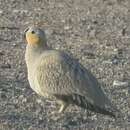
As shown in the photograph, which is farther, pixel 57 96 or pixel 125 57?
pixel 125 57

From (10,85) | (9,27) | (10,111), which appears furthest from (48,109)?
(9,27)

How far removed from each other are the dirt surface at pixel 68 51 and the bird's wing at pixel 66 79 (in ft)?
1.26

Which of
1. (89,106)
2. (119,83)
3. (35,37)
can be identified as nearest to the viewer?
(89,106)

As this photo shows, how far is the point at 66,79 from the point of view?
9633 millimetres

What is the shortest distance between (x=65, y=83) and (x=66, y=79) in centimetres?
5

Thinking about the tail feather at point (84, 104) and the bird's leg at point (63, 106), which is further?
the bird's leg at point (63, 106)

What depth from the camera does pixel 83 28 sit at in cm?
1630

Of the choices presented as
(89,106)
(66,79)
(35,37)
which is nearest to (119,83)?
(35,37)

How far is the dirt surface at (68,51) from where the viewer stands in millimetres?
9852

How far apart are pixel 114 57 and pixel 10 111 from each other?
13.0 feet

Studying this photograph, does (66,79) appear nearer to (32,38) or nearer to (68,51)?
(32,38)

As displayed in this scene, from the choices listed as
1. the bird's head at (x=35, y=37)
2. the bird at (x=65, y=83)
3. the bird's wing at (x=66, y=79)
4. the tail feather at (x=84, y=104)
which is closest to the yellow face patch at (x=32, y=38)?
the bird's head at (x=35, y=37)

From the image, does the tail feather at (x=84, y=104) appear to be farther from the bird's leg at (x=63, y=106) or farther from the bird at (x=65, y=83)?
the bird's leg at (x=63, y=106)

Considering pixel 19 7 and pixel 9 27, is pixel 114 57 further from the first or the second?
pixel 19 7
